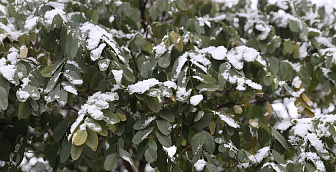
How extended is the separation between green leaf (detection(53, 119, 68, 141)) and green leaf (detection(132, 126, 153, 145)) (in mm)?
335

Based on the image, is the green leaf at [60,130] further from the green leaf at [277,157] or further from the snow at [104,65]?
the green leaf at [277,157]

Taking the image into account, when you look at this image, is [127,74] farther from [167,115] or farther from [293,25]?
[293,25]

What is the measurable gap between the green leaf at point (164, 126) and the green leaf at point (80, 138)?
34cm

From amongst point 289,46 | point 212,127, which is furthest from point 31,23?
point 289,46

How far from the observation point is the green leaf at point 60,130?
1.77 meters

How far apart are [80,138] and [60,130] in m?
0.38

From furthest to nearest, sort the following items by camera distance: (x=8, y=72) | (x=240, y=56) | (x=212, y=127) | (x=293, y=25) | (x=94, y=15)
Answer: (x=293, y=25), (x=94, y=15), (x=240, y=56), (x=212, y=127), (x=8, y=72)

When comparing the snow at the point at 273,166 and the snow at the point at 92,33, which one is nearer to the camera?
the snow at the point at 273,166

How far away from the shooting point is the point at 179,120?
2012mm

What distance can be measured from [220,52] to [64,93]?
79cm

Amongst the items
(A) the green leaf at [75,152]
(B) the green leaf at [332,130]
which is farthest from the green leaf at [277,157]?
(A) the green leaf at [75,152]

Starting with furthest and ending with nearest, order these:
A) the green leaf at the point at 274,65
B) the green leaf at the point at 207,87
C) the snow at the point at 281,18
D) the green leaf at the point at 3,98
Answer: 1. the snow at the point at 281,18
2. the green leaf at the point at 274,65
3. the green leaf at the point at 207,87
4. the green leaf at the point at 3,98

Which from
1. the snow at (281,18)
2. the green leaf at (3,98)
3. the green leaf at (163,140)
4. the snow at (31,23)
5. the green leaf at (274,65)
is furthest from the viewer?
the snow at (281,18)

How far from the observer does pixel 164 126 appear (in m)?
1.69
